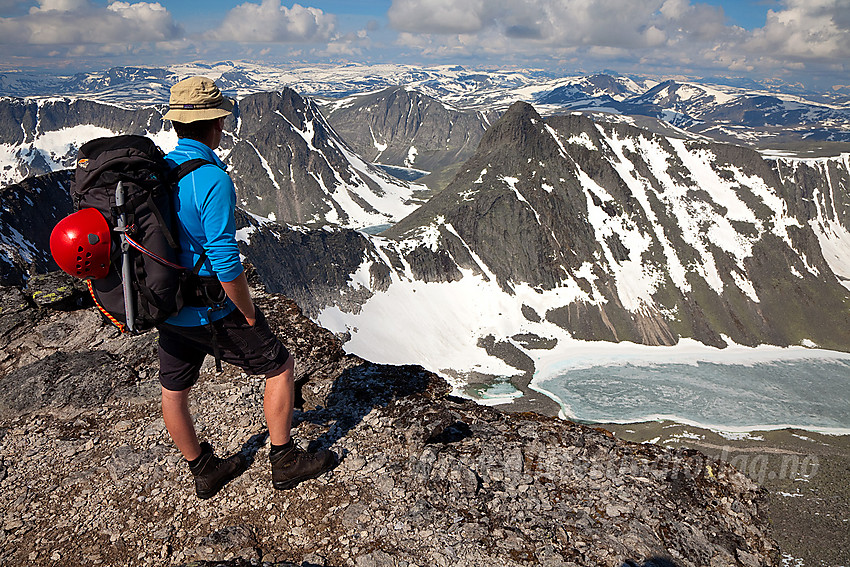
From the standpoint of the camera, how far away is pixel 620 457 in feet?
29.3

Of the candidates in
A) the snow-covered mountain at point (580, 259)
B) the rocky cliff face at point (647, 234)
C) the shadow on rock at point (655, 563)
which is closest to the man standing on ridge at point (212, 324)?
the shadow on rock at point (655, 563)

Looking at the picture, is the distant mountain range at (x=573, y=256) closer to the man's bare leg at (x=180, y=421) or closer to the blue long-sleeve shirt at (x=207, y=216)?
the man's bare leg at (x=180, y=421)

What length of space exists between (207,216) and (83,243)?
1345 millimetres

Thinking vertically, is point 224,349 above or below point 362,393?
above

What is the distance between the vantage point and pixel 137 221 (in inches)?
224

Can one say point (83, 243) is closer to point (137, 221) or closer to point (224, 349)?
point (137, 221)

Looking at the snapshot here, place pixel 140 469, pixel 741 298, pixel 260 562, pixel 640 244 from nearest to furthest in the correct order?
pixel 260 562, pixel 140 469, pixel 741 298, pixel 640 244

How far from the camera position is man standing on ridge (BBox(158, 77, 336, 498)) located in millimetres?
5984

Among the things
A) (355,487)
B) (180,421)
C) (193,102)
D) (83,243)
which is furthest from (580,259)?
(83,243)

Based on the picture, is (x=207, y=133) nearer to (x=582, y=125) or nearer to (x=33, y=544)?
(x=33, y=544)

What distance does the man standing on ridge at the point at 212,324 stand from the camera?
5.98m

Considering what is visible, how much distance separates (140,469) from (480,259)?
16028 centimetres

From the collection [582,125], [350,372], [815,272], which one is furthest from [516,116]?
[350,372]

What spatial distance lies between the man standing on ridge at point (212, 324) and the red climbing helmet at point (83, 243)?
826mm
